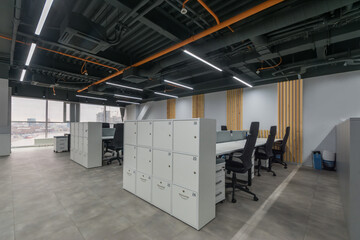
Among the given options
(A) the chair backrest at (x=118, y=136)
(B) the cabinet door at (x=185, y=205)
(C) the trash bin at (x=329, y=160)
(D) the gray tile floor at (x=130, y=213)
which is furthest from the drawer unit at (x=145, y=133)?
(C) the trash bin at (x=329, y=160)

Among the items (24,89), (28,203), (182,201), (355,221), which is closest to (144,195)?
(182,201)

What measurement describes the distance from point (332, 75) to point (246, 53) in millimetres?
3217

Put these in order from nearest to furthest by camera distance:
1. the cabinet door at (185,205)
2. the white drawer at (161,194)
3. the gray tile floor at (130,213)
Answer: the gray tile floor at (130,213) → the cabinet door at (185,205) → the white drawer at (161,194)

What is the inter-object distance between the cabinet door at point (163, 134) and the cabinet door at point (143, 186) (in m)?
0.65

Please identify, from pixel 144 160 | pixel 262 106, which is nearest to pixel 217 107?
pixel 262 106

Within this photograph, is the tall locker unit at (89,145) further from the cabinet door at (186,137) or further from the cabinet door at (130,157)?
the cabinet door at (186,137)

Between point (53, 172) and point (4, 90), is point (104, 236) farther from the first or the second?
point (4, 90)

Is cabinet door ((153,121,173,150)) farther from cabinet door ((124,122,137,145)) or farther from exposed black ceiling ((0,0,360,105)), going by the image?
exposed black ceiling ((0,0,360,105))

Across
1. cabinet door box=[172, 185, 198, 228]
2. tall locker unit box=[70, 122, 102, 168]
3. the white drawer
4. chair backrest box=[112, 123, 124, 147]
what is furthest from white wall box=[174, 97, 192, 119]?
cabinet door box=[172, 185, 198, 228]

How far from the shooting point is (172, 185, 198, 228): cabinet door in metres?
2.06

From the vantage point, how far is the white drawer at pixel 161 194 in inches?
94.6

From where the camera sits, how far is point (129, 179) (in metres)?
3.17

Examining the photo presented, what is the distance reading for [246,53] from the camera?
13.7ft

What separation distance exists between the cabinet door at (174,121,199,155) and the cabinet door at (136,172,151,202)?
0.93 metres
